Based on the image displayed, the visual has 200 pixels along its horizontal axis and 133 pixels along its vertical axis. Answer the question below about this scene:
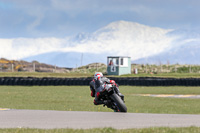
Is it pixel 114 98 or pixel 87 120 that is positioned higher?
pixel 114 98

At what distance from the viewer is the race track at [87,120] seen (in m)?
9.37

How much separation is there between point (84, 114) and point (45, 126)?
207 centimetres

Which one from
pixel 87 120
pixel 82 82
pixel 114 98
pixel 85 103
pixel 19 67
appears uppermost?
pixel 19 67

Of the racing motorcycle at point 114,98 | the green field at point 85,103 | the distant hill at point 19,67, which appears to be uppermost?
the distant hill at point 19,67

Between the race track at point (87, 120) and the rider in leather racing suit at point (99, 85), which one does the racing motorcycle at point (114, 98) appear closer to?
the rider in leather racing suit at point (99, 85)

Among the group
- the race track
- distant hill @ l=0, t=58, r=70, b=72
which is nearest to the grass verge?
the race track

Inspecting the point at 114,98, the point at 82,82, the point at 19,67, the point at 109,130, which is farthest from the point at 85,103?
the point at 19,67

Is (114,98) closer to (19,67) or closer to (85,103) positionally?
(85,103)

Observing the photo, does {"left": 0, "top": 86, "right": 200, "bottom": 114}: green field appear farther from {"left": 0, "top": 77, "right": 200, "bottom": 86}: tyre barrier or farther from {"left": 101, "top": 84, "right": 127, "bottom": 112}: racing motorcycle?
{"left": 0, "top": 77, "right": 200, "bottom": 86}: tyre barrier

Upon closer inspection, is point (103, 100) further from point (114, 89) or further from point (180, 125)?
point (180, 125)

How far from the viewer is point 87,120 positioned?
1008 centimetres

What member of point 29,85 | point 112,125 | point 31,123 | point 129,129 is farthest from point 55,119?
point 29,85

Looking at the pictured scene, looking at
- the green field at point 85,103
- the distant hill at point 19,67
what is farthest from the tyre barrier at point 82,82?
the distant hill at point 19,67

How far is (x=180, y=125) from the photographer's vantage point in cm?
948
